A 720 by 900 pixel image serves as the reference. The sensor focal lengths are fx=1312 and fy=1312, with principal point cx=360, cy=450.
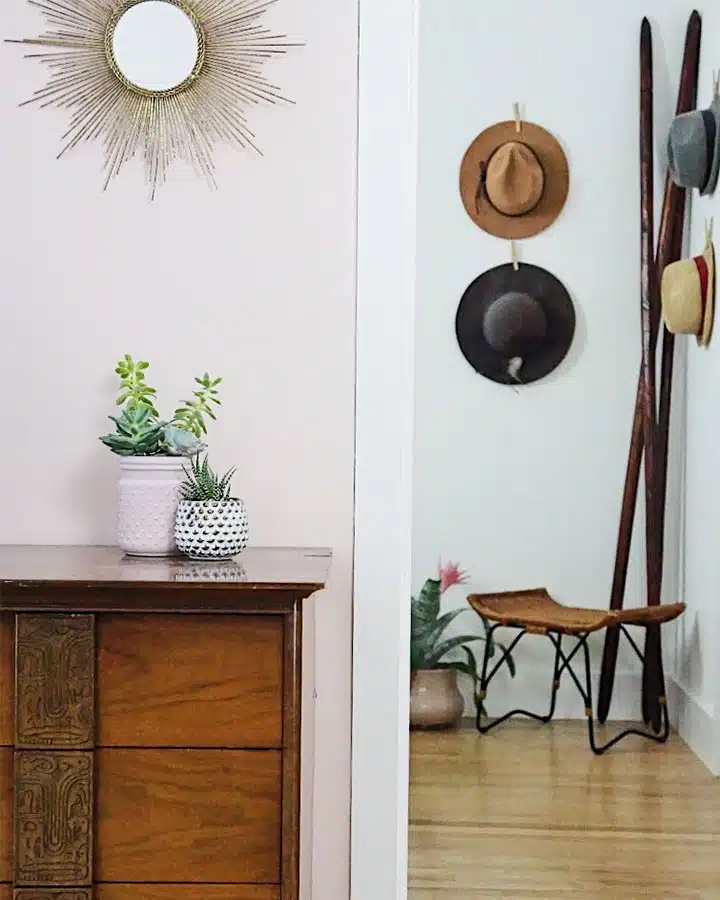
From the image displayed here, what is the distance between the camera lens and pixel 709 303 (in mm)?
4051

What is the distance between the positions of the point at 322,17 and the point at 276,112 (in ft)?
0.53

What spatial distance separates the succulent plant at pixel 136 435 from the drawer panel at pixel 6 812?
1.57ft

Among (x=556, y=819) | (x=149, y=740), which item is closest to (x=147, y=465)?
(x=149, y=740)

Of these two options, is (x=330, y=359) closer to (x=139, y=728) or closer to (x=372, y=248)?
(x=372, y=248)

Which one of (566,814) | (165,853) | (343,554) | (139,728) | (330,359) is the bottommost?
(566,814)

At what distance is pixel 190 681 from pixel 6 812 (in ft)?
0.88

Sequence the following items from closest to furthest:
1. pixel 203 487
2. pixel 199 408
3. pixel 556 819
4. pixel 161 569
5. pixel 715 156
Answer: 1. pixel 161 569
2. pixel 203 487
3. pixel 199 408
4. pixel 556 819
5. pixel 715 156

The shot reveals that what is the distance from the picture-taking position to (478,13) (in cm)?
449

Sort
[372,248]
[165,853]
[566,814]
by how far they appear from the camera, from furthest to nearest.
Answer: [566,814] < [372,248] < [165,853]

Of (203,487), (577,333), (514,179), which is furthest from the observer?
(577,333)

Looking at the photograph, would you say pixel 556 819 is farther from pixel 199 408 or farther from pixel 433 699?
pixel 199 408

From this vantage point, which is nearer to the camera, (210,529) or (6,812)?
(6,812)

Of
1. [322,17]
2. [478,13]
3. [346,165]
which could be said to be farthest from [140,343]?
[478,13]

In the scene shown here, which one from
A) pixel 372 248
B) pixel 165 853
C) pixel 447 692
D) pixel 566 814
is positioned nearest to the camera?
pixel 165 853
